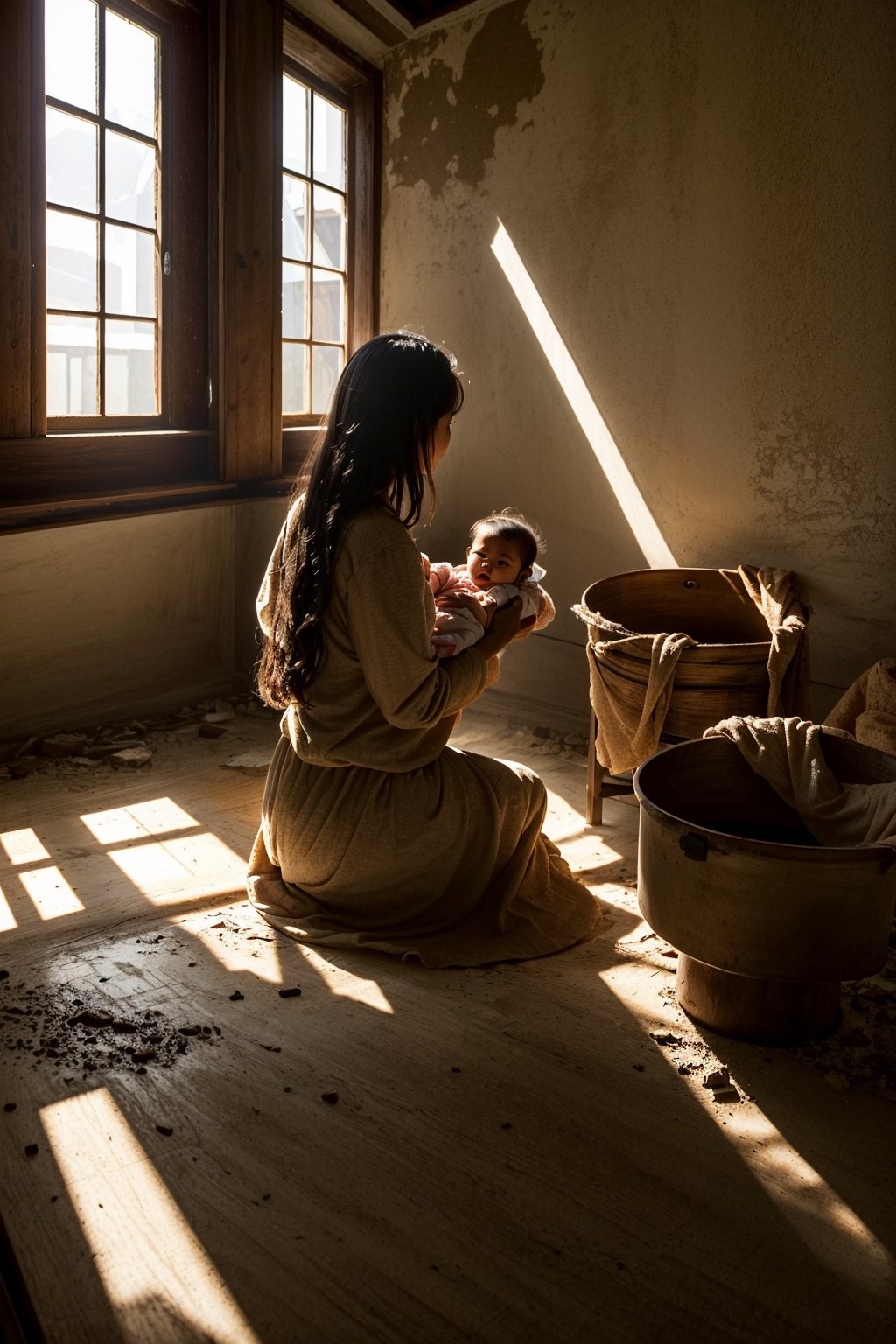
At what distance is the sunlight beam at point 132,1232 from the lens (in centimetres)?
163

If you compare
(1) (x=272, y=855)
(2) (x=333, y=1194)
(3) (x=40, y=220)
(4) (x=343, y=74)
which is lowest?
A: (2) (x=333, y=1194)

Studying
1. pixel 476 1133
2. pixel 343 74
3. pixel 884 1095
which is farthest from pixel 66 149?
pixel 884 1095

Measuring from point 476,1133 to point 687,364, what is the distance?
3185 millimetres

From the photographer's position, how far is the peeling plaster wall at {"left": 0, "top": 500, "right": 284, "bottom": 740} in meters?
4.20

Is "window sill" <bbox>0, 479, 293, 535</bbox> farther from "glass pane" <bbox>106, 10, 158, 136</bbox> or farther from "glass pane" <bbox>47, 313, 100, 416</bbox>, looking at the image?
"glass pane" <bbox>106, 10, 158, 136</bbox>

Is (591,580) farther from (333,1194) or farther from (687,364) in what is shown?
(333,1194)

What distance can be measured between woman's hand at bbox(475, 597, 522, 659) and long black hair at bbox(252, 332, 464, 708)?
43 centimetres

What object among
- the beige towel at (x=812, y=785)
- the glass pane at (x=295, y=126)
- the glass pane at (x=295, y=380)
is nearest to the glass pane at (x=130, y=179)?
the glass pane at (x=295, y=126)

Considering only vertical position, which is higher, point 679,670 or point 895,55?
point 895,55

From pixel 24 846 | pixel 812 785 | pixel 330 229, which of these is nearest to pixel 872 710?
pixel 812 785

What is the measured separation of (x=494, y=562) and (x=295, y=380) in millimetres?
2546

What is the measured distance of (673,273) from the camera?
4312 millimetres

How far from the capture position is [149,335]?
4617 millimetres

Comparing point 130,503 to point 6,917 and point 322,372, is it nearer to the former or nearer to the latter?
point 322,372
